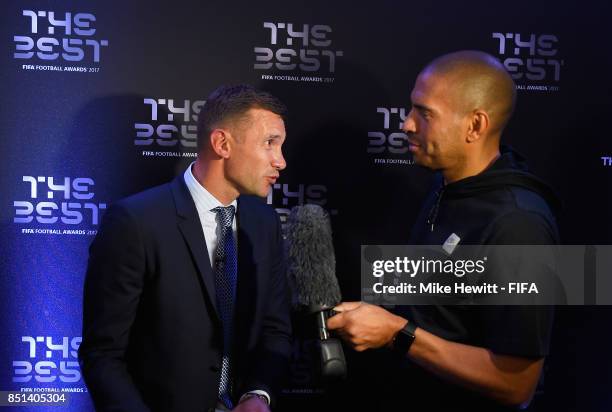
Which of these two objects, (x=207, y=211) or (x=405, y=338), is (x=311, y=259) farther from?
(x=207, y=211)

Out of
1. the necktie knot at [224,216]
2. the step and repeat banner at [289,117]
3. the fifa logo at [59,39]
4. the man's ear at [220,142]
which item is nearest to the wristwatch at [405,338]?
the necktie knot at [224,216]

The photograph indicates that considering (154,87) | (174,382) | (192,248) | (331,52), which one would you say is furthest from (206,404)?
(331,52)

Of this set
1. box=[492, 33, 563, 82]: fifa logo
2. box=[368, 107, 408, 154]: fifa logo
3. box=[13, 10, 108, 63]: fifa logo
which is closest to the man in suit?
box=[368, 107, 408, 154]: fifa logo

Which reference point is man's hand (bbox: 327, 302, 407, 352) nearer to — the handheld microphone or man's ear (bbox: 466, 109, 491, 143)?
the handheld microphone

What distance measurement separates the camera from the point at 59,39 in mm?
3080

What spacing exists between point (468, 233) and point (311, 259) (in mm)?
685

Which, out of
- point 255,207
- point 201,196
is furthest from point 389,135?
point 201,196

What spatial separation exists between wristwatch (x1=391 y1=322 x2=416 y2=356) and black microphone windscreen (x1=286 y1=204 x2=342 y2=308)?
0.40m

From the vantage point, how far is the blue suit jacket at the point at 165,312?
7.07 ft

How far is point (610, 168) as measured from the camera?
341 centimetres

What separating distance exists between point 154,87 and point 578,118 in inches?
86.4

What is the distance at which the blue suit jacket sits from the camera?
215 cm

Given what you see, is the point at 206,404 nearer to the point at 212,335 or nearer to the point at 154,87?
the point at 212,335

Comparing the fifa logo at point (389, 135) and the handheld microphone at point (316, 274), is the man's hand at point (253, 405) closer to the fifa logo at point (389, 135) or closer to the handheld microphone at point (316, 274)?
the handheld microphone at point (316, 274)
